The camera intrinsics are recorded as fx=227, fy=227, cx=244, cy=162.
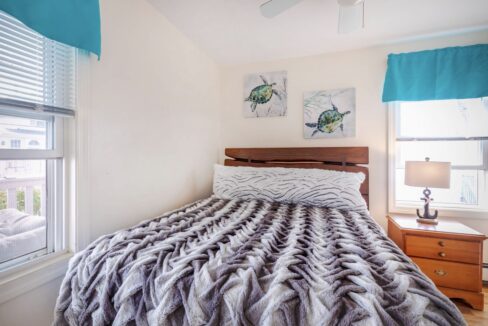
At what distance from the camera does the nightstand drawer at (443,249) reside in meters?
1.69

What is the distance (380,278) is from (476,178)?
7.16ft

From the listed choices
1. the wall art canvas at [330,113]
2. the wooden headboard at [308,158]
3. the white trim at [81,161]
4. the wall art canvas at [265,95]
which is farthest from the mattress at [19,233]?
the wall art canvas at [330,113]

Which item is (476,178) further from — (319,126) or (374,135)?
(319,126)

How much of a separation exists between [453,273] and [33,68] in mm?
2970

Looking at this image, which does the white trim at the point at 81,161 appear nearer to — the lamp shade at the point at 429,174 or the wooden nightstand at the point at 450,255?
the wooden nightstand at the point at 450,255

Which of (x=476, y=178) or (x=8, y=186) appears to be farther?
(x=476, y=178)

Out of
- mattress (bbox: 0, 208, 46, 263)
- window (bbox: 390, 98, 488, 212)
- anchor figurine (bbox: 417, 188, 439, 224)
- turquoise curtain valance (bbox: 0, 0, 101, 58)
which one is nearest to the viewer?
turquoise curtain valance (bbox: 0, 0, 101, 58)

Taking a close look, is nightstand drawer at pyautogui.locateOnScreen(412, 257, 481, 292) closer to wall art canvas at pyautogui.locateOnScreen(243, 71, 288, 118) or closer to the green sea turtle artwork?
wall art canvas at pyautogui.locateOnScreen(243, 71, 288, 118)

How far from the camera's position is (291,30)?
2049 millimetres

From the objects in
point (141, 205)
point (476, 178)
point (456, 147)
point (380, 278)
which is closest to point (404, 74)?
point (456, 147)

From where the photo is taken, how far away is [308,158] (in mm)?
2414

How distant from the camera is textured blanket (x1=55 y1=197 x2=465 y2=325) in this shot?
64 centimetres

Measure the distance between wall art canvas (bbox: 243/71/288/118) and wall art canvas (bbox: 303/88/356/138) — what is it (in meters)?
0.28

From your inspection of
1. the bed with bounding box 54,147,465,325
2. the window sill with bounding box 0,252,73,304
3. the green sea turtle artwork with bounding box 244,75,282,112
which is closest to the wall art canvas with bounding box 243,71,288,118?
the green sea turtle artwork with bounding box 244,75,282,112
